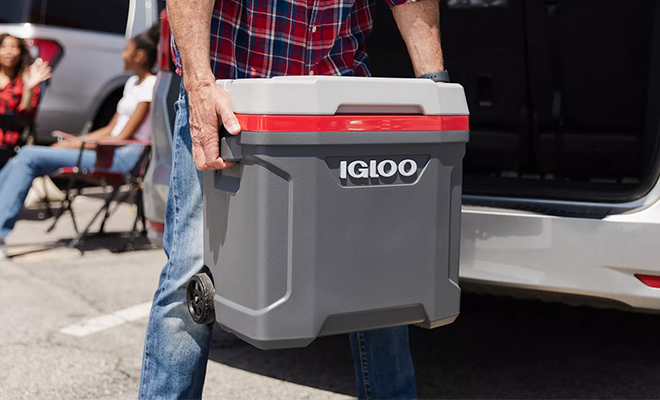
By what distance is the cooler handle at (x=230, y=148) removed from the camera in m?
1.67

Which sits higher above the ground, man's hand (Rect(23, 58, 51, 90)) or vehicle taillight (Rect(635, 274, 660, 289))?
man's hand (Rect(23, 58, 51, 90))

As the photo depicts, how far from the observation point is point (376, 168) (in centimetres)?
171

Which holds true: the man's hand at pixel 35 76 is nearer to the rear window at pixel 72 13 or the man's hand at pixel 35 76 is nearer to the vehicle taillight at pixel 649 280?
the rear window at pixel 72 13

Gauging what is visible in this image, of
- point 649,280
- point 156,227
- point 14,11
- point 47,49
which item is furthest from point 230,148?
point 14,11

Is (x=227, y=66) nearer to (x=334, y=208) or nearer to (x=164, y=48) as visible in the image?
(x=334, y=208)

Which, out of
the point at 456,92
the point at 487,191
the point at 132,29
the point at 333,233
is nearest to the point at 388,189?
the point at 333,233

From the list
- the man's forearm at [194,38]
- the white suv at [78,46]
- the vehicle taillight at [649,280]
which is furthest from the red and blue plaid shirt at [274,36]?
the white suv at [78,46]

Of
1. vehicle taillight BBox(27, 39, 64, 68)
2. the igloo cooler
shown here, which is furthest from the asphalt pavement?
vehicle taillight BBox(27, 39, 64, 68)

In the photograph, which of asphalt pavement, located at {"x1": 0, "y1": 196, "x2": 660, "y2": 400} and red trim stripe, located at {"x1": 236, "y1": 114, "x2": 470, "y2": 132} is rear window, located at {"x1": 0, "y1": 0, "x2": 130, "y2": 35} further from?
red trim stripe, located at {"x1": 236, "y1": 114, "x2": 470, "y2": 132}

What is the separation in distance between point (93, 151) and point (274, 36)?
349 centimetres

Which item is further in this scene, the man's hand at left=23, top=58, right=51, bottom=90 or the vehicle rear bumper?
the man's hand at left=23, top=58, right=51, bottom=90

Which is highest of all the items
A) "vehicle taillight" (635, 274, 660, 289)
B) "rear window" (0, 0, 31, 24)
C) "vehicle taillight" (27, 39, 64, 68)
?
"rear window" (0, 0, 31, 24)

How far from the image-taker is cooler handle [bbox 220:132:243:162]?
1669 mm

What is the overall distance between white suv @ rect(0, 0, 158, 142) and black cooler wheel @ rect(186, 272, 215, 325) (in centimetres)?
540
